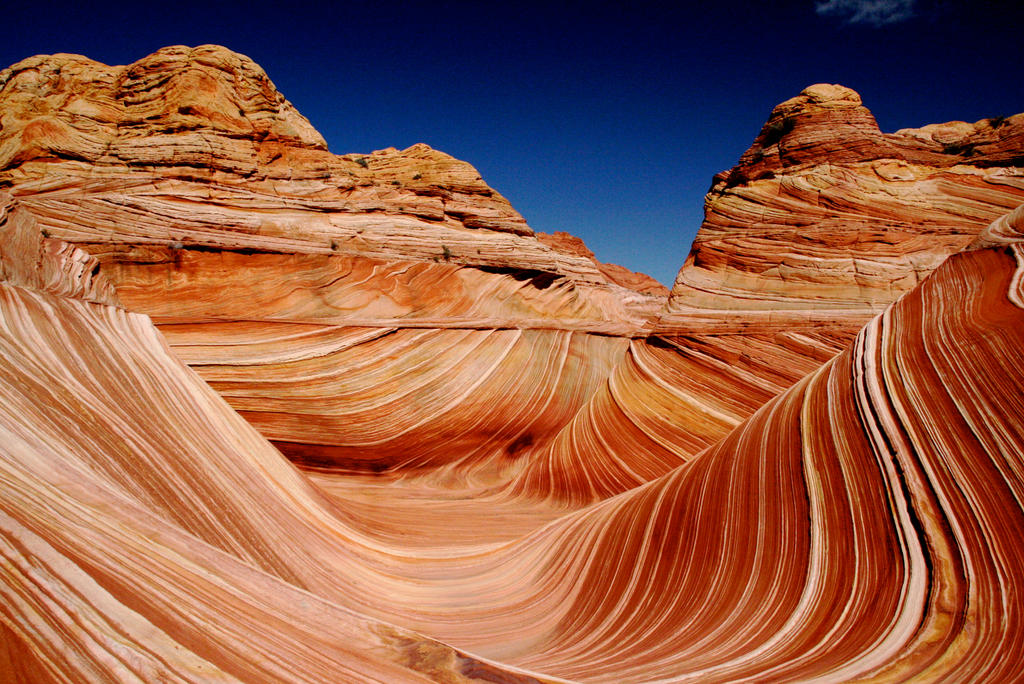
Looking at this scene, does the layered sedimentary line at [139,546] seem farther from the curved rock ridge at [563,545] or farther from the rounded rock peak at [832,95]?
the rounded rock peak at [832,95]

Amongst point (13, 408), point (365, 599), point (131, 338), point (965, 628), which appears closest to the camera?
point (965, 628)

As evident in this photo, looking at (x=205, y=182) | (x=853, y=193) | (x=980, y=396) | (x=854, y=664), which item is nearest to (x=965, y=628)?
(x=854, y=664)

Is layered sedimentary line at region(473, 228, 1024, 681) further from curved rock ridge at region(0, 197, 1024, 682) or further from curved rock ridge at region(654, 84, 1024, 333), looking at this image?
curved rock ridge at region(654, 84, 1024, 333)

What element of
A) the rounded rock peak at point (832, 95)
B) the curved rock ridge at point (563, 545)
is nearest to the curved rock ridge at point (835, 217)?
the rounded rock peak at point (832, 95)

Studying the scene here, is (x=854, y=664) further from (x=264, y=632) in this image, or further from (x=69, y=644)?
(x=69, y=644)

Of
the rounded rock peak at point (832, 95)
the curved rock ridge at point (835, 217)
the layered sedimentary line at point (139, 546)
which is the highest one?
the rounded rock peak at point (832, 95)

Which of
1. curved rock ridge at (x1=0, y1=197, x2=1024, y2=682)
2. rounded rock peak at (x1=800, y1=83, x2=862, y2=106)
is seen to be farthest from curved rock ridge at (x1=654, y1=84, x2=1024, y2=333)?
curved rock ridge at (x1=0, y1=197, x2=1024, y2=682)
